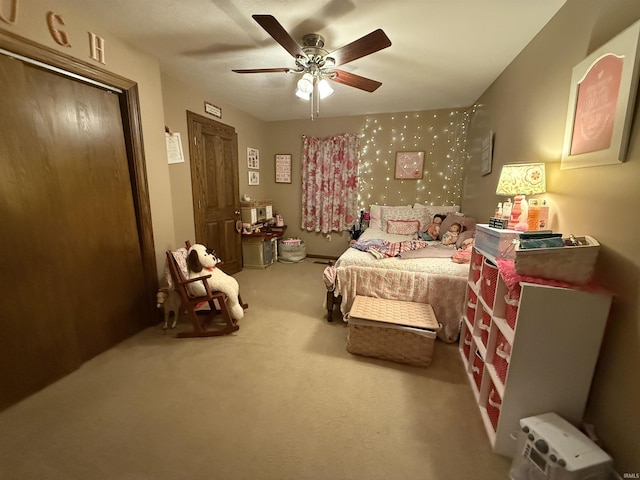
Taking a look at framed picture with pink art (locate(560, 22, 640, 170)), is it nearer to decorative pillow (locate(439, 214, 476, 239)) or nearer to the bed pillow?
decorative pillow (locate(439, 214, 476, 239))

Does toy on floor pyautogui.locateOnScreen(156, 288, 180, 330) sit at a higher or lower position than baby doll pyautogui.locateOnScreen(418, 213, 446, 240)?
lower

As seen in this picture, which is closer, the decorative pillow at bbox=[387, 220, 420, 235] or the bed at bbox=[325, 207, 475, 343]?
the bed at bbox=[325, 207, 475, 343]

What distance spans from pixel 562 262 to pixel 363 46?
1.63 m

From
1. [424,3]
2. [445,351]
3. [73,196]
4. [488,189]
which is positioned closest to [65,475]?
[73,196]

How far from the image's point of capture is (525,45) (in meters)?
2.04

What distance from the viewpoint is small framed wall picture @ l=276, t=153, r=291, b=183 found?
464cm

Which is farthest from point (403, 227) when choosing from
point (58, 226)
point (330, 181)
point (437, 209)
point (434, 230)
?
point (58, 226)

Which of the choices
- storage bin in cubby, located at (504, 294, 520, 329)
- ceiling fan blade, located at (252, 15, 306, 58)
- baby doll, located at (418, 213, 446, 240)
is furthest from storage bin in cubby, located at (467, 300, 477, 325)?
ceiling fan blade, located at (252, 15, 306, 58)

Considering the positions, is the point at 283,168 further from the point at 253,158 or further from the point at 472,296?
the point at 472,296

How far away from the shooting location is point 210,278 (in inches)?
91.1

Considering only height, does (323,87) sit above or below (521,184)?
above

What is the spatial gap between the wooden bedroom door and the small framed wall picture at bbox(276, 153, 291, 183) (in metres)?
0.97

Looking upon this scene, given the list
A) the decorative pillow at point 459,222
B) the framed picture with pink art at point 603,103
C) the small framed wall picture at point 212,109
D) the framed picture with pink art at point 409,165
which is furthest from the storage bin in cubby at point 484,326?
the small framed wall picture at point 212,109

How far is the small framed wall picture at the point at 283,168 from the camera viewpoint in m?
4.64
